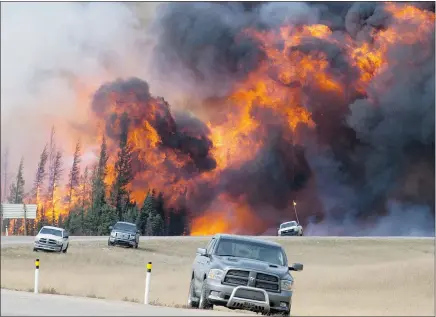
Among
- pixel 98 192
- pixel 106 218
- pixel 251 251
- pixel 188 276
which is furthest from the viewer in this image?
pixel 98 192

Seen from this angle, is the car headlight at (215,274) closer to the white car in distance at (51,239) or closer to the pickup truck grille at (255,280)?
the pickup truck grille at (255,280)

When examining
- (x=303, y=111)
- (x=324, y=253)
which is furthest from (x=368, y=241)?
(x=303, y=111)

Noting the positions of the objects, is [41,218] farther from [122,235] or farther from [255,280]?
[255,280]

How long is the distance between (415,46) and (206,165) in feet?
103

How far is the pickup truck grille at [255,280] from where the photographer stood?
1966 centimetres

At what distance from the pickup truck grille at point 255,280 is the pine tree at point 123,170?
82.5 meters

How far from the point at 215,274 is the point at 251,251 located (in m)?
1.86

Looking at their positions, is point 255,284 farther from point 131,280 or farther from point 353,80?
point 353,80

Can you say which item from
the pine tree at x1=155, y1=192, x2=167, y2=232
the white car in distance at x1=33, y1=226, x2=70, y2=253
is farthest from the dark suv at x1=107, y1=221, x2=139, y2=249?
the pine tree at x1=155, y1=192, x2=167, y2=232

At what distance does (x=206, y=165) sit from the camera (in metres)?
104

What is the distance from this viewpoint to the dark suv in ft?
198

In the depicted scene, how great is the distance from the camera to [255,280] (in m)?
19.7

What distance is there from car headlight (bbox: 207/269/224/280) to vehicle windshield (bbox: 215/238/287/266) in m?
1.16

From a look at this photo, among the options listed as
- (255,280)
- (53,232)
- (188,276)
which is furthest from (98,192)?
(255,280)
